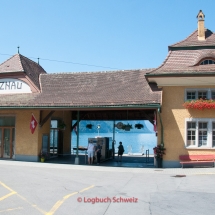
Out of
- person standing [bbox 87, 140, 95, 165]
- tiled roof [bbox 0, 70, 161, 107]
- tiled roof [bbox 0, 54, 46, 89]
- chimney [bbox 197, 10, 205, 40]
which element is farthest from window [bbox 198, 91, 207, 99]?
tiled roof [bbox 0, 54, 46, 89]

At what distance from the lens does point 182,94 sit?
19.1 metres

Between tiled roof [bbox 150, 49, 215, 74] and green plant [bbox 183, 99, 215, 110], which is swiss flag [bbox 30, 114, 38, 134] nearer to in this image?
tiled roof [bbox 150, 49, 215, 74]

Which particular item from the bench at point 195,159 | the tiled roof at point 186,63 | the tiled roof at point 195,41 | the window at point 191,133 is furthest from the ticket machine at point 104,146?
the tiled roof at point 195,41

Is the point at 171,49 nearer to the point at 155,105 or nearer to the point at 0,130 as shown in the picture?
the point at 155,105

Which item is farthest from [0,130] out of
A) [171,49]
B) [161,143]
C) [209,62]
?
[209,62]

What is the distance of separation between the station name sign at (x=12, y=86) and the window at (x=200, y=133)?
1067cm

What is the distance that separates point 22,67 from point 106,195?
51.9 feet

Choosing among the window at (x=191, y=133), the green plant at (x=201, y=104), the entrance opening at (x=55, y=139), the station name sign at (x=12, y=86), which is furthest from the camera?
the entrance opening at (x=55, y=139)

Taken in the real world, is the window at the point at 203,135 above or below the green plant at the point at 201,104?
below

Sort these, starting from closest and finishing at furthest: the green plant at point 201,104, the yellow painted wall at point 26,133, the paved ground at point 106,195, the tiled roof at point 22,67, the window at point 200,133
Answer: the paved ground at point 106,195 → the green plant at point 201,104 → the window at point 200,133 → the yellow painted wall at point 26,133 → the tiled roof at point 22,67

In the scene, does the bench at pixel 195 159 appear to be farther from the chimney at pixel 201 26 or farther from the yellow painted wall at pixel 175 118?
the chimney at pixel 201 26

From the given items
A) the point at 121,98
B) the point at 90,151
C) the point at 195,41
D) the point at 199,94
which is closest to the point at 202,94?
the point at 199,94

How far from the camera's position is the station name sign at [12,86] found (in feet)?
76.1

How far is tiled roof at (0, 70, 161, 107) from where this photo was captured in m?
19.4
